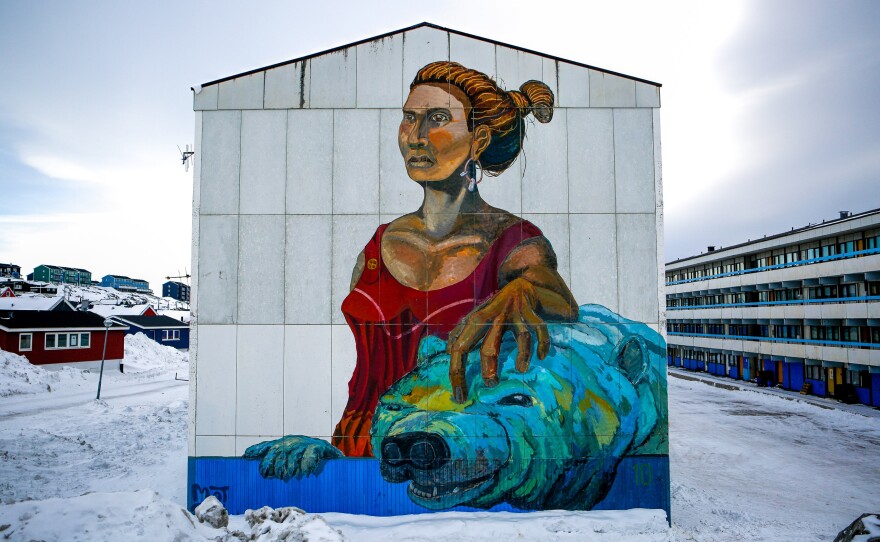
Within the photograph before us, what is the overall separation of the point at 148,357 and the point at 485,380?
45.6 m

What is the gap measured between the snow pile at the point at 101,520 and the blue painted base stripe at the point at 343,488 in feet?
8.60

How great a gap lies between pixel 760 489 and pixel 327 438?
1322cm

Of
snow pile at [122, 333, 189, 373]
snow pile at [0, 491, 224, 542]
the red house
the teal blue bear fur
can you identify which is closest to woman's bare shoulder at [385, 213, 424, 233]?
the teal blue bear fur

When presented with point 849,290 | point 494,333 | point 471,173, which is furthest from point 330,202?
point 849,290

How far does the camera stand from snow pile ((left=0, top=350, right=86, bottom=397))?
2692cm

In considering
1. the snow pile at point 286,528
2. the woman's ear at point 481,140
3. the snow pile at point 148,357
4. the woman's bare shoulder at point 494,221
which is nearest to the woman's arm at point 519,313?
the woman's bare shoulder at point 494,221

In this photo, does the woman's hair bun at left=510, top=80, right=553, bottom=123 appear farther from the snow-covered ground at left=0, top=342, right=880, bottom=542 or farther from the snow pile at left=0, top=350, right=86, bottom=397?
the snow pile at left=0, top=350, right=86, bottom=397

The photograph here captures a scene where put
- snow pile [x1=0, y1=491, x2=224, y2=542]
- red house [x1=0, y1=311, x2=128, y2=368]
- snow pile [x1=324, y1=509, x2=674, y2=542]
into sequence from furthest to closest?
red house [x1=0, y1=311, x2=128, y2=368], snow pile [x1=324, y1=509, x2=674, y2=542], snow pile [x1=0, y1=491, x2=224, y2=542]

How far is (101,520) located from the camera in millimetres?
8523

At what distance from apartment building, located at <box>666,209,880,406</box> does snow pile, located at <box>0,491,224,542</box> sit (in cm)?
3722

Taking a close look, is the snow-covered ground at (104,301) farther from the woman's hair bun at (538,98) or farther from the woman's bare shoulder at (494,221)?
the woman's hair bun at (538,98)

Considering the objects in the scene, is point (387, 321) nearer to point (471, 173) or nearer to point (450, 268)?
point (450, 268)

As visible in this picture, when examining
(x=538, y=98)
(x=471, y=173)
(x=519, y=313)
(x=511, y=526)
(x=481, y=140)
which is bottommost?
(x=511, y=526)

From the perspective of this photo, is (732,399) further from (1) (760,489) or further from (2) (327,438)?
(2) (327,438)
